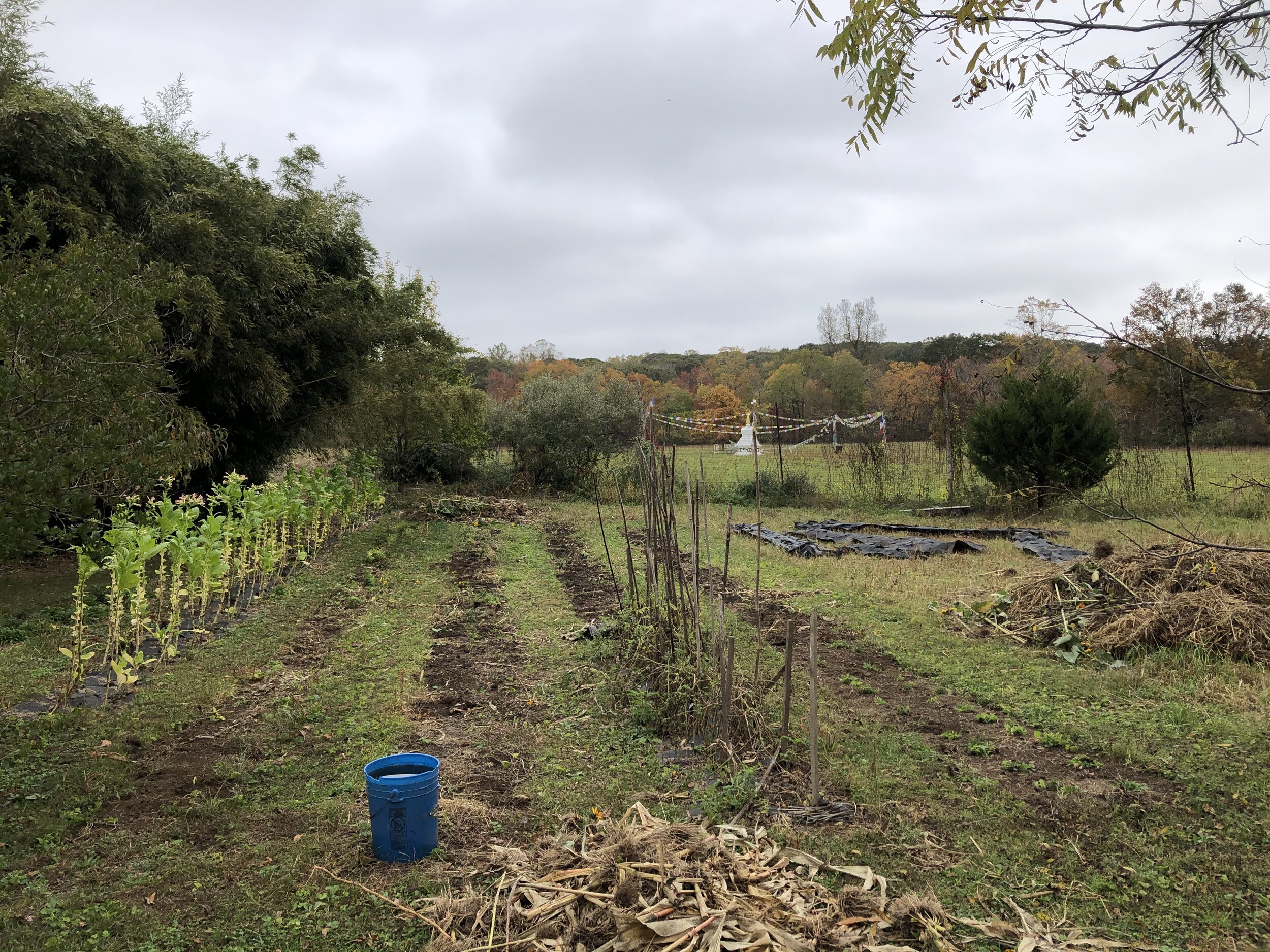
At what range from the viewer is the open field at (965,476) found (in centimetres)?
1159

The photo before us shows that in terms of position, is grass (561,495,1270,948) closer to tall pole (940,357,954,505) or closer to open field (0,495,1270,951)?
open field (0,495,1270,951)

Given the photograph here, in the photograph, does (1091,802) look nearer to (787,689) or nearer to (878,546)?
(787,689)

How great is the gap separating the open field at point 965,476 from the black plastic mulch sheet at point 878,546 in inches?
97.4

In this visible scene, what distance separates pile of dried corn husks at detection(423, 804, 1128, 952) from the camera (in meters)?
2.15

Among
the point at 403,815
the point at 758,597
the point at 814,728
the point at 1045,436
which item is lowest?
the point at 403,815

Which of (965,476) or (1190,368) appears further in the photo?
(965,476)

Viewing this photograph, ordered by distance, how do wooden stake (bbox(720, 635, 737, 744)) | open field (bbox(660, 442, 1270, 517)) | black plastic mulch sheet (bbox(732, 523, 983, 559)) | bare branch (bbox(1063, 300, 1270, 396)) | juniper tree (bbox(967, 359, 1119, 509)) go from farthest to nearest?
open field (bbox(660, 442, 1270, 517)) < juniper tree (bbox(967, 359, 1119, 509)) < black plastic mulch sheet (bbox(732, 523, 983, 559)) < wooden stake (bbox(720, 635, 737, 744)) < bare branch (bbox(1063, 300, 1270, 396))

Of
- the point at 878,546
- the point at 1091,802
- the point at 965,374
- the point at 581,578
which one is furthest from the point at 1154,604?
the point at 965,374

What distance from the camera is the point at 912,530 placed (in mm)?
11008

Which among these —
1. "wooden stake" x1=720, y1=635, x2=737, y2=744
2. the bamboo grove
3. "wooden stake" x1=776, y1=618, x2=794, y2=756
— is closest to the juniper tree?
"wooden stake" x1=776, y1=618, x2=794, y2=756

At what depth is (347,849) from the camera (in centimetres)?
283

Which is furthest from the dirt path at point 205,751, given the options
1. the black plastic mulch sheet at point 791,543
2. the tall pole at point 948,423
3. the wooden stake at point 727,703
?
the tall pole at point 948,423

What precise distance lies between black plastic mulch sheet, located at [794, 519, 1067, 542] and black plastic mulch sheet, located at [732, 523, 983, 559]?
464 mm

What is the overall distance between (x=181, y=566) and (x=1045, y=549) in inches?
332
